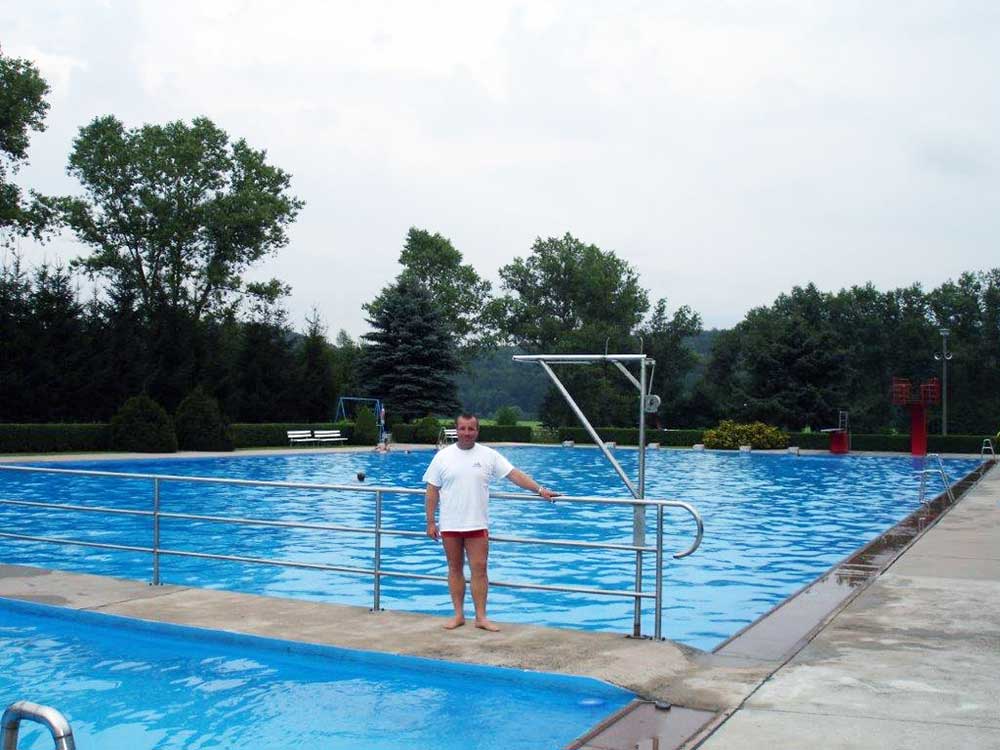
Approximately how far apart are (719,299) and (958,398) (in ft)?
69.1

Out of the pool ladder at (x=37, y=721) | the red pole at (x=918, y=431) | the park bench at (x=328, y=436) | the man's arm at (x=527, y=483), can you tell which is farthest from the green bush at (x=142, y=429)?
the pool ladder at (x=37, y=721)

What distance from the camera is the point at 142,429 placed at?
31.9m

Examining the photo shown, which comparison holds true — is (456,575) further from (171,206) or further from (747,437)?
(171,206)

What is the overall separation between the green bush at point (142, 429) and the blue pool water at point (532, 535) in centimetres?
300

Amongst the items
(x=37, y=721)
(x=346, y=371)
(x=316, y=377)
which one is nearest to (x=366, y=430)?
(x=316, y=377)

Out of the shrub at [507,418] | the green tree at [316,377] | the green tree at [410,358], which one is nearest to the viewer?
the green tree at [316,377]

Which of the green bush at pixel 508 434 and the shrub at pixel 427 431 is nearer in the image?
the shrub at pixel 427 431

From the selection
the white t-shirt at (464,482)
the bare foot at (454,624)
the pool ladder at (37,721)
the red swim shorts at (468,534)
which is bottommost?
the bare foot at (454,624)

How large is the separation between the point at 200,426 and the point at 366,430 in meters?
8.72

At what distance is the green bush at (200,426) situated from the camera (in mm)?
34625

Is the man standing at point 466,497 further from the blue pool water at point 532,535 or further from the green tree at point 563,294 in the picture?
the green tree at point 563,294

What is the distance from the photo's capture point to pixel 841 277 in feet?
209

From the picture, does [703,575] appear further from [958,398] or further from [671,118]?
[958,398]

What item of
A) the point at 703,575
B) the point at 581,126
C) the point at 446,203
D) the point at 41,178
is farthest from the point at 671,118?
the point at 446,203
